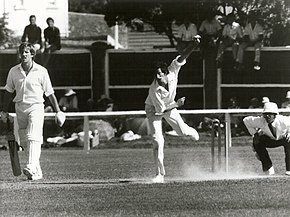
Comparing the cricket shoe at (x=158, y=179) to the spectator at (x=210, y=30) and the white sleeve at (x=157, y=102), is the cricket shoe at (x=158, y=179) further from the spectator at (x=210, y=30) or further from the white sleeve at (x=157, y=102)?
the spectator at (x=210, y=30)

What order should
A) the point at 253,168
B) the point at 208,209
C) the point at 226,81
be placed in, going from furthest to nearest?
1. the point at 226,81
2. the point at 253,168
3. the point at 208,209

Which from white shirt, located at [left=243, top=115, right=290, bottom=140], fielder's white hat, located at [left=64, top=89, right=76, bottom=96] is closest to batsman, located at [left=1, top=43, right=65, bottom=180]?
white shirt, located at [left=243, top=115, right=290, bottom=140]

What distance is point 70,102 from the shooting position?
82.7ft

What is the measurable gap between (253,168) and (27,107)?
4447mm

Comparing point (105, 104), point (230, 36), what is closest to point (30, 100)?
point (105, 104)

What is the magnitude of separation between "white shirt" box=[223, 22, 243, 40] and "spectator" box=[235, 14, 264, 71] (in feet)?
0.59

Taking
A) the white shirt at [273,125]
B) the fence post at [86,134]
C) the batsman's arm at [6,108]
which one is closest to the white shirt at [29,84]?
the batsman's arm at [6,108]

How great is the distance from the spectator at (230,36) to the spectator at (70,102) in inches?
156

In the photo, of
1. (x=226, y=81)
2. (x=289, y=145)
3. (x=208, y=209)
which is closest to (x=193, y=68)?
(x=226, y=81)

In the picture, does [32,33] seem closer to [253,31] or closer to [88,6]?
[253,31]

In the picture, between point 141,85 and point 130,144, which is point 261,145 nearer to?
point 130,144

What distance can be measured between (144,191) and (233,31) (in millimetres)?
13065

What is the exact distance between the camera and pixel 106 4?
28.0m

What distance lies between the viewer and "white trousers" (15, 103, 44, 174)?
46.1ft
